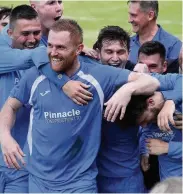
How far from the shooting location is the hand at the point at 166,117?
5.42 m

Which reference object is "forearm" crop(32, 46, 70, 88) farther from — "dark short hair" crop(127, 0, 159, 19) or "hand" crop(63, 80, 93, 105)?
"dark short hair" crop(127, 0, 159, 19)

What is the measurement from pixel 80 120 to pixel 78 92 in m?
0.22

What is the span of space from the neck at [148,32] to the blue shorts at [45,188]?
3660 millimetres

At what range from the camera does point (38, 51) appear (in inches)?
236

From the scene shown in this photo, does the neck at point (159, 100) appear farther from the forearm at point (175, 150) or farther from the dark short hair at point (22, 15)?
the dark short hair at point (22, 15)

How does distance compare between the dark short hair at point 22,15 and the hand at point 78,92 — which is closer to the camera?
the hand at point 78,92

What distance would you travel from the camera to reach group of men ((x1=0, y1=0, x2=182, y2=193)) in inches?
220

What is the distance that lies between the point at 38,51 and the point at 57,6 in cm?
221

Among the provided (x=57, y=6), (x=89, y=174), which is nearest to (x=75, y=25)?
(x=89, y=174)

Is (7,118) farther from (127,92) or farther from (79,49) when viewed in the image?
(127,92)

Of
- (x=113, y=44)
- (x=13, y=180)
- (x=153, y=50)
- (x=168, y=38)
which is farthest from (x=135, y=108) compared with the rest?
(x=168, y=38)

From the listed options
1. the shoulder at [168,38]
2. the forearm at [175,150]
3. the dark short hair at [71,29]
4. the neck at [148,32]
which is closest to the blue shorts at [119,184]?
the forearm at [175,150]

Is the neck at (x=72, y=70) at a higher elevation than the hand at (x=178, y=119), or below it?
higher

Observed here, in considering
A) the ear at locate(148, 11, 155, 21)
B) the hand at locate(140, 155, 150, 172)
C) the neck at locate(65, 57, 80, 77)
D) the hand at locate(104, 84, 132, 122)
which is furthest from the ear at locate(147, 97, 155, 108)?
the ear at locate(148, 11, 155, 21)
